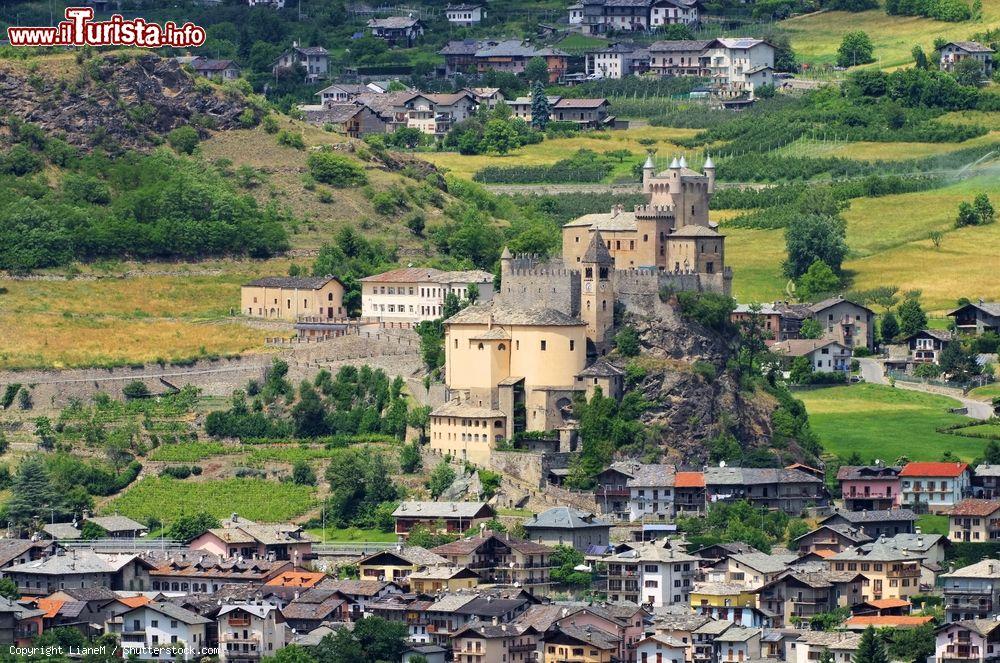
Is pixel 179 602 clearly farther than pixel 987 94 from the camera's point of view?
No

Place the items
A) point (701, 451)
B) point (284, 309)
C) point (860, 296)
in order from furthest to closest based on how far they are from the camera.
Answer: point (860, 296)
point (284, 309)
point (701, 451)

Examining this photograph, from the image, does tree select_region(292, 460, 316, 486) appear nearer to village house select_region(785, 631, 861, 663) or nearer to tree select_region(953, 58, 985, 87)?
village house select_region(785, 631, 861, 663)

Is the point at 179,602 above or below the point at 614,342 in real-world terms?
below

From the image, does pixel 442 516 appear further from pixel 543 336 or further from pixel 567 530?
pixel 543 336

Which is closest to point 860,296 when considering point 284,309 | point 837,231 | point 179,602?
point 837,231

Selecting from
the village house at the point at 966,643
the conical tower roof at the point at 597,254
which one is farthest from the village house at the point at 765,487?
the village house at the point at 966,643

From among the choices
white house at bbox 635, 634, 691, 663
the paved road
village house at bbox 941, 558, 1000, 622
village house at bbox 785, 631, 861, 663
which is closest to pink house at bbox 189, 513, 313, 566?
white house at bbox 635, 634, 691, 663

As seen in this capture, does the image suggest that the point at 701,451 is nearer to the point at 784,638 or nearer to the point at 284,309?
the point at 784,638
